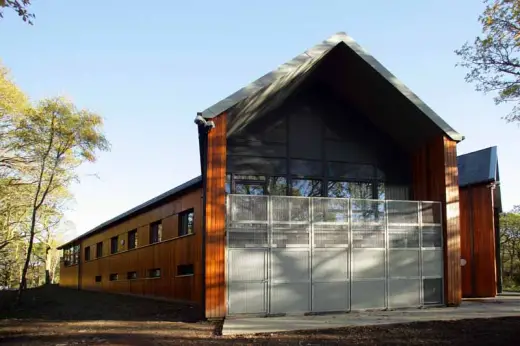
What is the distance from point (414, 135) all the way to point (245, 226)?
6123 millimetres

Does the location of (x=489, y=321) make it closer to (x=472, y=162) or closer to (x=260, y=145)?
(x=260, y=145)

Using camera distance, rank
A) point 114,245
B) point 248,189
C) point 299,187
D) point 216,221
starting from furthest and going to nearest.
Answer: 1. point 114,245
2. point 299,187
3. point 248,189
4. point 216,221

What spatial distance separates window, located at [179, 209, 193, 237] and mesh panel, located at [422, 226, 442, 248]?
742 centimetres

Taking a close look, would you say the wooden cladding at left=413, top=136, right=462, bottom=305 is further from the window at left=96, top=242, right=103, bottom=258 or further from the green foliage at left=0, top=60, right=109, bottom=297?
the window at left=96, top=242, right=103, bottom=258

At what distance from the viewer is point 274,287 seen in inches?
523

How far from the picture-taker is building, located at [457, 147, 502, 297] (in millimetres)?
17781

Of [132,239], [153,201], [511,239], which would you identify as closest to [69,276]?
Result: [132,239]

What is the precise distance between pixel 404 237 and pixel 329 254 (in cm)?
232

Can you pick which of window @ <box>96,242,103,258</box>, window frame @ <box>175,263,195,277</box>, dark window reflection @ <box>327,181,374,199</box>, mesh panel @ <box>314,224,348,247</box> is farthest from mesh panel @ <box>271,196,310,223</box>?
window @ <box>96,242,103,258</box>

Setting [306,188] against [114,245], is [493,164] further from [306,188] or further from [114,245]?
[114,245]

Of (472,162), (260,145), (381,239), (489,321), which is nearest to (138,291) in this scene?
(260,145)

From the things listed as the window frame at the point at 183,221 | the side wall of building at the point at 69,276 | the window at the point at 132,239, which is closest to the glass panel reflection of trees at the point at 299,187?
the window frame at the point at 183,221

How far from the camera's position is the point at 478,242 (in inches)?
711

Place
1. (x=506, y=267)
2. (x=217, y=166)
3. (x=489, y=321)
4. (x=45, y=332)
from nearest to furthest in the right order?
1. (x=489, y=321)
2. (x=45, y=332)
3. (x=217, y=166)
4. (x=506, y=267)
